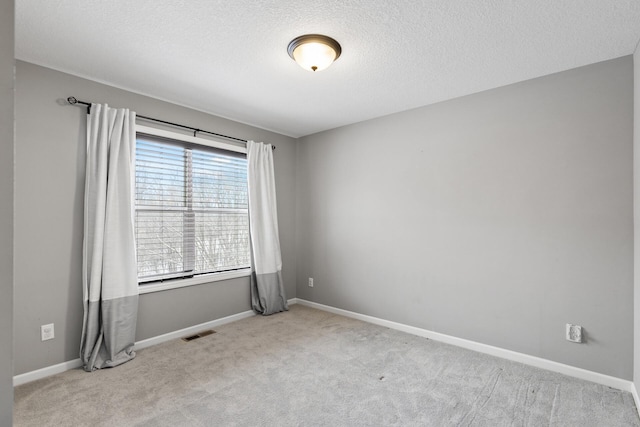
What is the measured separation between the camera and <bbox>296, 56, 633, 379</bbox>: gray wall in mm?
2354

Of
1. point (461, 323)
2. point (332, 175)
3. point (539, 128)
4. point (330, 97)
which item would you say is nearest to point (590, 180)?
point (539, 128)

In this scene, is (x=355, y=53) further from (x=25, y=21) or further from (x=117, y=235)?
(x=117, y=235)

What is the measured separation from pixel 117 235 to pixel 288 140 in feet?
8.46

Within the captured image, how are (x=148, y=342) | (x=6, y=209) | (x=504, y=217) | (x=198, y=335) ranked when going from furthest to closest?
(x=198, y=335)
(x=148, y=342)
(x=504, y=217)
(x=6, y=209)

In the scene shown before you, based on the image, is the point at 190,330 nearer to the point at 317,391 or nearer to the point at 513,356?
the point at 317,391

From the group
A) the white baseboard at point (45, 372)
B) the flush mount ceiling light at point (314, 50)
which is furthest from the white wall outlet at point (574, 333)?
the white baseboard at point (45, 372)

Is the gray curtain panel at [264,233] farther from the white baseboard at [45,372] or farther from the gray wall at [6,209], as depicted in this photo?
the gray wall at [6,209]

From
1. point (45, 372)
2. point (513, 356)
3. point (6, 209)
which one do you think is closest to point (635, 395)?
point (513, 356)

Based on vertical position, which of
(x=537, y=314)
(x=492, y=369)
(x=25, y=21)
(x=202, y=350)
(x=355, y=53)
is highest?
(x=25, y=21)

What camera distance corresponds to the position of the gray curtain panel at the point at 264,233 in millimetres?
3930

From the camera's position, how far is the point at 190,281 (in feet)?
11.0

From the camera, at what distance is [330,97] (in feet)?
10.3

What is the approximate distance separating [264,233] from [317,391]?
2187mm

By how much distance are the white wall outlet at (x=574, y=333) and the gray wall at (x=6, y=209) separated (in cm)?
332
